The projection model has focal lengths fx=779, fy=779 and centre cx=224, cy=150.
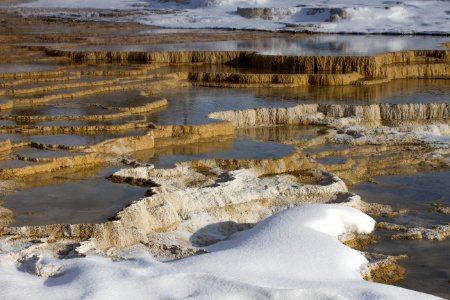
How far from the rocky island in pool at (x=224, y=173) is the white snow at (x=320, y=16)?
11.4m

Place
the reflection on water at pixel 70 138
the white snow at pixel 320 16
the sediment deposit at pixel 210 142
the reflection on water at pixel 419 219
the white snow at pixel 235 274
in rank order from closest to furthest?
1. the white snow at pixel 235 274
2. the reflection on water at pixel 419 219
3. the sediment deposit at pixel 210 142
4. the reflection on water at pixel 70 138
5. the white snow at pixel 320 16

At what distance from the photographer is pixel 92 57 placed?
2184 cm

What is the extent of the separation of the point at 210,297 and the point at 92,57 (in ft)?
53.6

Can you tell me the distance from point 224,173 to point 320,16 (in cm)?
2961

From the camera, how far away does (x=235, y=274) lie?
6.89 meters

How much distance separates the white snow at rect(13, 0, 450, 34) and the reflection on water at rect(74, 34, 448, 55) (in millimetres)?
3988

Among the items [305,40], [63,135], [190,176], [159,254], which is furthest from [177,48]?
[159,254]

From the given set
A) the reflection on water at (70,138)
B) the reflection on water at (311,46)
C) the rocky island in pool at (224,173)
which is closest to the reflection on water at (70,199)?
the rocky island in pool at (224,173)

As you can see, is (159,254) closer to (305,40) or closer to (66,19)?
(305,40)

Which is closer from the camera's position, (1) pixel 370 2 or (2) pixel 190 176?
(2) pixel 190 176

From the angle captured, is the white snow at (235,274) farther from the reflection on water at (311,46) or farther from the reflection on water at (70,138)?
the reflection on water at (311,46)

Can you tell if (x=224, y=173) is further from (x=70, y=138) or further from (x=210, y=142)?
(x=70, y=138)

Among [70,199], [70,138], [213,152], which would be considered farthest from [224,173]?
[70,138]

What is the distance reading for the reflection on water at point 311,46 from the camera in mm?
22875
